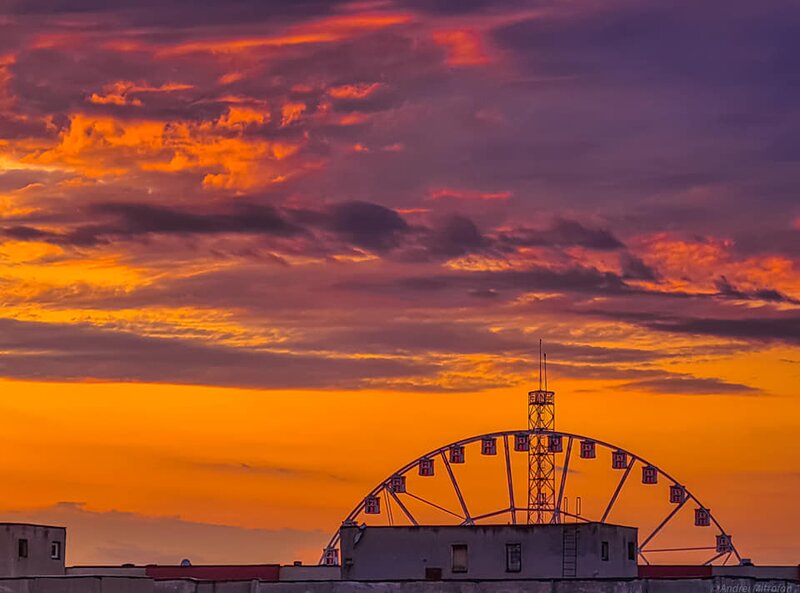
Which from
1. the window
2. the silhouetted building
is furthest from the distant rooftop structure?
the silhouetted building

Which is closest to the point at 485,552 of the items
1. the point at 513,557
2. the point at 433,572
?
the point at 513,557

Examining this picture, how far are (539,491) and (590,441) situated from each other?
6752mm

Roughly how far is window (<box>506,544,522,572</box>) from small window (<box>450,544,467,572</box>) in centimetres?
271

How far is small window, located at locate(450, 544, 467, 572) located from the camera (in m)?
114

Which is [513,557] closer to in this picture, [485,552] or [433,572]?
[485,552]

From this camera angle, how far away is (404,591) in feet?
333

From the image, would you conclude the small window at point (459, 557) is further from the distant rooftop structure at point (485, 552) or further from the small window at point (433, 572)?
the small window at point (433, 572)

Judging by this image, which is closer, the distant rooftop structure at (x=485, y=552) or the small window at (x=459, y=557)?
the distant rooftop structure at (x=485, y=552)

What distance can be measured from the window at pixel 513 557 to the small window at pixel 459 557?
8.88ft

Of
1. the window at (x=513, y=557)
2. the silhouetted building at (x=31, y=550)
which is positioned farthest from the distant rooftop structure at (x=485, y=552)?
the silhouetted building at (x=31, y=550)

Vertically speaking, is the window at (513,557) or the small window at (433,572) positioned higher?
the window at (513,557)

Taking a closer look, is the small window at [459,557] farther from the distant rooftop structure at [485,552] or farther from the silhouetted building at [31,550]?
the silhouetted building at [31,550]

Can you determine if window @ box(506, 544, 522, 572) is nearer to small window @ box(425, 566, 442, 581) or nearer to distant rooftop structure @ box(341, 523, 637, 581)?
distant rooftop structure @ box(341, 523, 637, 581)

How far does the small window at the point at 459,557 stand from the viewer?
375 ft
